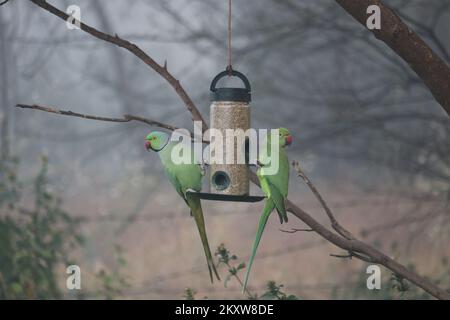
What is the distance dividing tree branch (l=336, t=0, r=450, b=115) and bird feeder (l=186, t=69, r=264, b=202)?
1.01 ft

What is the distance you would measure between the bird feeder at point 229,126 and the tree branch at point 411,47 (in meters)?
0.31

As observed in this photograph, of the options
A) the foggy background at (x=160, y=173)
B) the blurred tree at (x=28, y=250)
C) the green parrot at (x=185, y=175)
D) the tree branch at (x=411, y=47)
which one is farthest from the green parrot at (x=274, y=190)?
the foggy background at (x=160, y=173)

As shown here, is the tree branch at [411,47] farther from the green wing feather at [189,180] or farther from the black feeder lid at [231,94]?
the green wing feather at [189,180]

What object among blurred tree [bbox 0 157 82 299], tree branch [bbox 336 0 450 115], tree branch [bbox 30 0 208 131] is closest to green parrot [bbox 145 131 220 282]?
tree branch [bbox 30 0 208 131]

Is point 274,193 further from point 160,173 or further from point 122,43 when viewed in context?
point 160,173

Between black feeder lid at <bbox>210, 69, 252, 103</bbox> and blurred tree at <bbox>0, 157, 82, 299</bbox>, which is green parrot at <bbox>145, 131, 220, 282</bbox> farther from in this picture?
blurred tree at <bbox>0, 157, 82, 299</bbox>

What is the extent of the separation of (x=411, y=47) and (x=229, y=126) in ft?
1.47

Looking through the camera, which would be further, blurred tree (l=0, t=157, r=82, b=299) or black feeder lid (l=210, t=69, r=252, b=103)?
blurred tree (l=0, t=157, r=82, b=299)

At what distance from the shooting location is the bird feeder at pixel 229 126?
5.94 feet

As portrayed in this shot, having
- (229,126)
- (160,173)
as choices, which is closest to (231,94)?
(229,126)

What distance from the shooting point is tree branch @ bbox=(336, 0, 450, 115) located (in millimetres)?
1753
